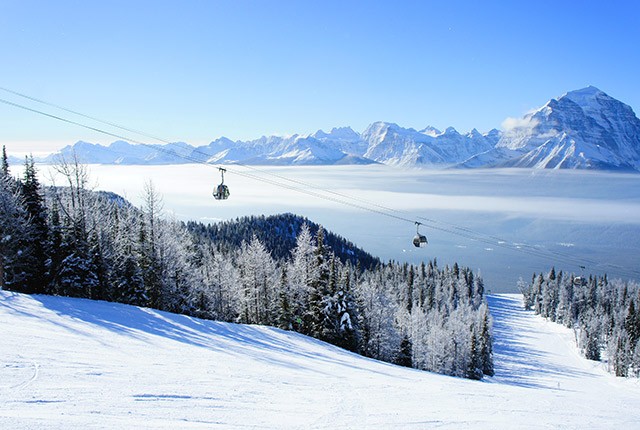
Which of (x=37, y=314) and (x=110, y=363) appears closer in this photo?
(x=110, y=363)

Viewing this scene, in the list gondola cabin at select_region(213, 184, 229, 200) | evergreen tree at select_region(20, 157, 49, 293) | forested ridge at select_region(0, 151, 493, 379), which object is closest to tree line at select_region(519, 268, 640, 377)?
forested ridge at select_region(0, 151, 493, 379)

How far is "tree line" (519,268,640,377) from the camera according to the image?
88438mm

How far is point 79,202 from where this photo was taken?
32.1m

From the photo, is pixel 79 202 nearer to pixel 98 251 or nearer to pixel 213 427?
pixel 98 251

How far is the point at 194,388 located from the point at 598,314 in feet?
481

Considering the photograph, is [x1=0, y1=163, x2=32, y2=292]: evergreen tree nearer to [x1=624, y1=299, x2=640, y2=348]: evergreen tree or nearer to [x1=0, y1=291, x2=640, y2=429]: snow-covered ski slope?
[x1=0, y1=291, x2=640, y2=429]: snow-covered ski slope

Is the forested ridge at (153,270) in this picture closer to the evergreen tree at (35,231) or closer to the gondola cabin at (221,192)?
the evergreen tree at (35,231)

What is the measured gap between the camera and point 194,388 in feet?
35.2

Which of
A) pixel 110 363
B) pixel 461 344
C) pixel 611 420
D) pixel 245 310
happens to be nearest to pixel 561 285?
pixel 461 344

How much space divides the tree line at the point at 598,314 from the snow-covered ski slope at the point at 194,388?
84.5 m

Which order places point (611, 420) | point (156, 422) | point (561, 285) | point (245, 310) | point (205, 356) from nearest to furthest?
point (156, 422), point (611, 420), point (205, 356), point (245, 310), point (561, 285)

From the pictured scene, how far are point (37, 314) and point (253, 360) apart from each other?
10116mm

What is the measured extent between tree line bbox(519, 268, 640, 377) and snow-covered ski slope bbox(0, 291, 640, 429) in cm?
8452

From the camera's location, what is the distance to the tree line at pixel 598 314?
8844cm
